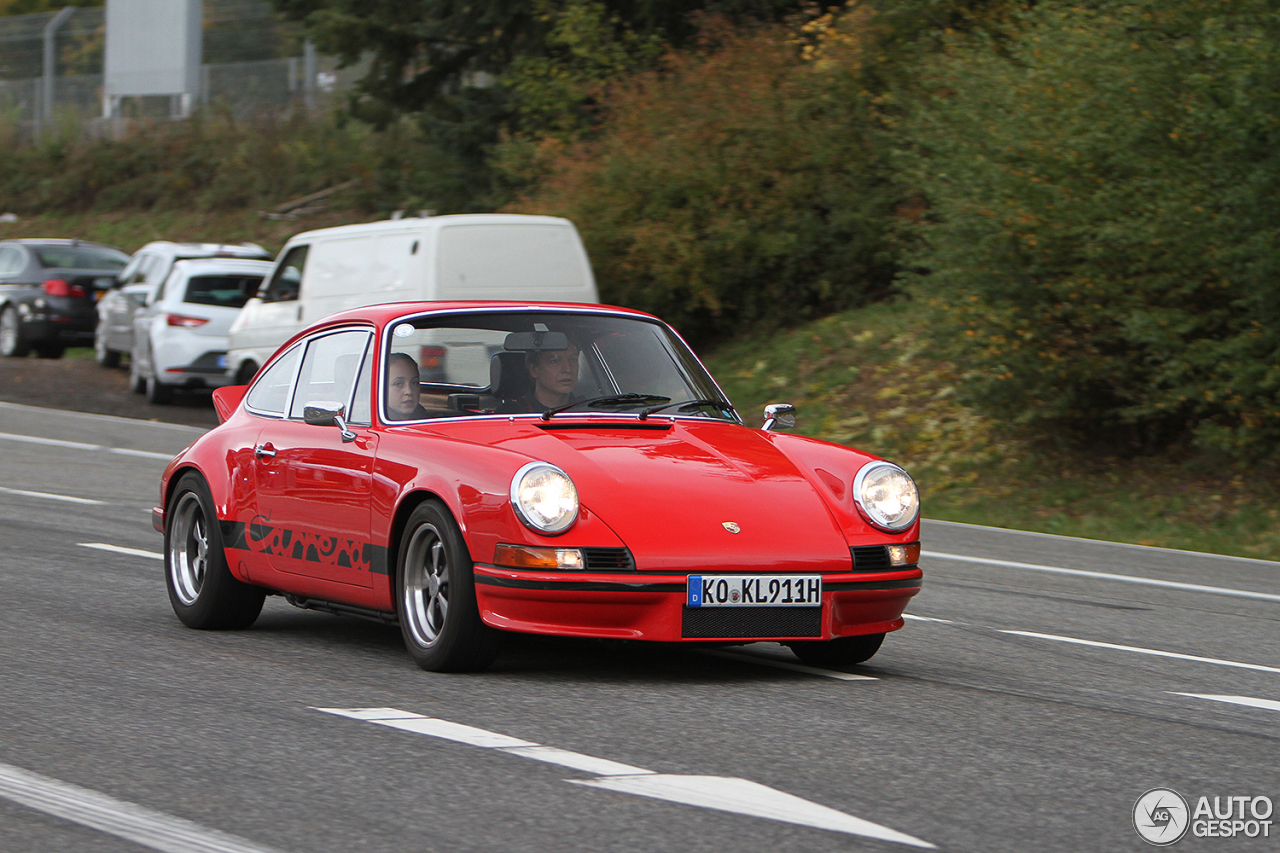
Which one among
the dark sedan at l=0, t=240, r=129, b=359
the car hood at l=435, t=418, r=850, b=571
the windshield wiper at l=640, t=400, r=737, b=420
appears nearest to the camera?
the car hood at l=435, t=418, r=850, b=571

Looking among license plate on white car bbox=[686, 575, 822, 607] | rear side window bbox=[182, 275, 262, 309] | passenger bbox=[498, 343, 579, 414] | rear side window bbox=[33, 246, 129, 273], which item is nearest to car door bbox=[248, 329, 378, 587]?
passenger bbox=[498, 343, 579, 414]

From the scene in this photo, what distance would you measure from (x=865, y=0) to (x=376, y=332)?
59.0 ft

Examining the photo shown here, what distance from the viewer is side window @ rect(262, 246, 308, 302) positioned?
63.7ft

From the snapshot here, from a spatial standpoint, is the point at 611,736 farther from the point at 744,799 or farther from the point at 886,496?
the point at 886,496

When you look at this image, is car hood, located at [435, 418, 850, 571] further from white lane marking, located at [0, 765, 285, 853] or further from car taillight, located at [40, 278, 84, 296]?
car taillight, located at [40, 278, 84, 296]

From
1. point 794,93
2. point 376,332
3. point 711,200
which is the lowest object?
point 376,332

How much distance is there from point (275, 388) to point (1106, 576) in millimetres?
5753

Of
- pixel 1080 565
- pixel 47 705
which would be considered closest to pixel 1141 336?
pixel 1080 565

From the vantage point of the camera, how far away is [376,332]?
7.36 meters

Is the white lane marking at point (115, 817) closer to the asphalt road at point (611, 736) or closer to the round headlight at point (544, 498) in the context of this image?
the asphalt road at point (611, 736)

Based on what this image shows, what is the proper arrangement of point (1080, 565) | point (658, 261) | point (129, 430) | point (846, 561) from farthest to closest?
point (658, 261) → point (129, 430) → point (1080, 565) → point (846, 561)

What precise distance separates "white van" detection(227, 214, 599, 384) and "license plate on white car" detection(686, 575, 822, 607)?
10.7 meters

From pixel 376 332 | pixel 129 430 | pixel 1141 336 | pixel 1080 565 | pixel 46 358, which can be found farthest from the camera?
pixel 46 358

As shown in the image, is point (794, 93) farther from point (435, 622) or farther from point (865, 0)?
point (435, 622)
